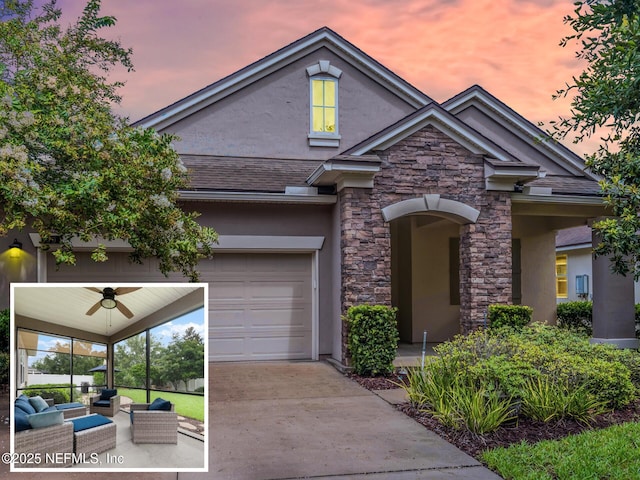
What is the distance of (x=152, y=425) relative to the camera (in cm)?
308

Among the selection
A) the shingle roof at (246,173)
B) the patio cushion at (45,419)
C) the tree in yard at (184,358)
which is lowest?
the patio cushion at (45,419)

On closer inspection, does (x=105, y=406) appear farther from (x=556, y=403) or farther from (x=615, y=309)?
(x=615, y=309)

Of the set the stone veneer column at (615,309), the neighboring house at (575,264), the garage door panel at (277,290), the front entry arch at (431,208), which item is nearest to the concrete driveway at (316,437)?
the garage door panel at (277,290)

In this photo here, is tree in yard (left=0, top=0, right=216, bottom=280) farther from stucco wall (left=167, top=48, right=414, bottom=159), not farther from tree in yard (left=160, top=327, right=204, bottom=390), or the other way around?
tree in yard (left=160, top=327, right=204, bottom=390)

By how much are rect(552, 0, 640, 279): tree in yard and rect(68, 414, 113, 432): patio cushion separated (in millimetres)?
7458

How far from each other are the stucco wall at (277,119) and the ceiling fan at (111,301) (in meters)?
10.6

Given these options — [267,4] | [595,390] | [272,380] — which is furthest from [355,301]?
[267,4]

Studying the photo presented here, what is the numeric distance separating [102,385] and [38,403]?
327mm

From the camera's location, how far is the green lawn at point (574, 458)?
562cm

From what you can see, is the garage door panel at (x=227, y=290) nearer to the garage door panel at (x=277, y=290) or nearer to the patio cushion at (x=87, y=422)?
the garage door panel at (x=277, y=290)

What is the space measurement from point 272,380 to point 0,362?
457 centimetres

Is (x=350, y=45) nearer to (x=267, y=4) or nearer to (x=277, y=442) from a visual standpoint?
(x=267, y=4)

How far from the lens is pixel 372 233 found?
1150cm

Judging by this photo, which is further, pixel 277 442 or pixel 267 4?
pixel 267 4
